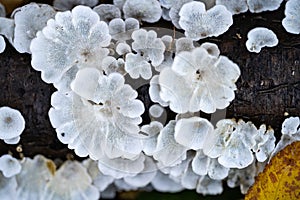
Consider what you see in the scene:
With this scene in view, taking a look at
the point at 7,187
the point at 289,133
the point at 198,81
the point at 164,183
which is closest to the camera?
the point at 198,81

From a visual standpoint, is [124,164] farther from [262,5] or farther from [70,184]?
[262,5]

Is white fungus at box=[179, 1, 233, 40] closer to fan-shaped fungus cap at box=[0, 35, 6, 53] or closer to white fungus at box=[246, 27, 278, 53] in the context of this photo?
white fungus at box=[246, 27, 278, 53]

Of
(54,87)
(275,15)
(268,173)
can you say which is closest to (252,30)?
(275,15)

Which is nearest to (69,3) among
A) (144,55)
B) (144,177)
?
(144,55)

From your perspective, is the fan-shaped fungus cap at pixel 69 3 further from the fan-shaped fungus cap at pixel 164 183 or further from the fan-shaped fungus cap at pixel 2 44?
the fan-shaped fungus cap at pixel 164 183

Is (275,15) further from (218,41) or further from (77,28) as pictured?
(77,28)

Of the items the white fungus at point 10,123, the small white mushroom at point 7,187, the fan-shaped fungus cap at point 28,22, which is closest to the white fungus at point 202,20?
the fan-shaped fungus cap at point 28,22

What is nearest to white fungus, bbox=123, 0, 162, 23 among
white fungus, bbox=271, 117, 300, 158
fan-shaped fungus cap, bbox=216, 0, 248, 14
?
fan-shaped fungus cap, bbox=216, 0, 248, 14
